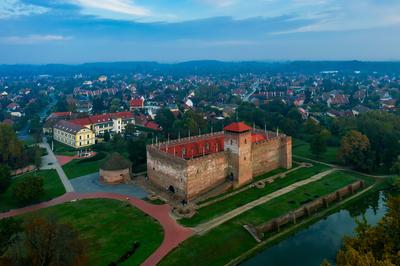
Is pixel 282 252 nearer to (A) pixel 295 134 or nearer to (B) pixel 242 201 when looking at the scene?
(B) pixel 242 201

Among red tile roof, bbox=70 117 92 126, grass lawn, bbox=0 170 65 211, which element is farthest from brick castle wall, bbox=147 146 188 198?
red tile roof, bbox=70 117 92 126

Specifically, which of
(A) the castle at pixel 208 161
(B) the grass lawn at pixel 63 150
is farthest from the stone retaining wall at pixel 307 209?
(B) the grass lawn at pixel 63 150

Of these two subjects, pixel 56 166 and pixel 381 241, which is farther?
pixel 56 166

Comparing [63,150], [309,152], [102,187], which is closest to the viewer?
[102,187]

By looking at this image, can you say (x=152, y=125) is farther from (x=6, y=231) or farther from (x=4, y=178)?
(x=6, y=231)

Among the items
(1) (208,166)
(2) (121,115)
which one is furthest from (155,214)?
(2) (121,115)

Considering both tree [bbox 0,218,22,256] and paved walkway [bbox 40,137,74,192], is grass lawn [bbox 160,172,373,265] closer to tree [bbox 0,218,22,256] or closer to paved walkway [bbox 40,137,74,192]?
tree [bbox 0,218,22,256]

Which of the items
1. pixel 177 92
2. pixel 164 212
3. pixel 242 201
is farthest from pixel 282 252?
pixel 177 92
